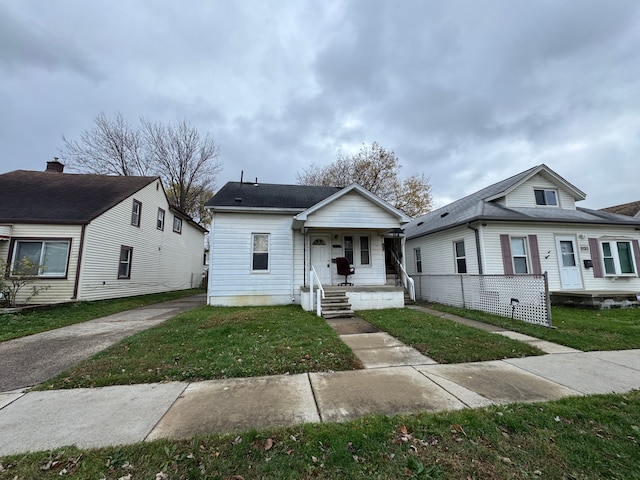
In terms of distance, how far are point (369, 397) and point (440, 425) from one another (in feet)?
2.83

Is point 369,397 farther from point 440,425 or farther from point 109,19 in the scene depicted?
point 109,19

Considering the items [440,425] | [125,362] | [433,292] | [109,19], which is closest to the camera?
[440,425]

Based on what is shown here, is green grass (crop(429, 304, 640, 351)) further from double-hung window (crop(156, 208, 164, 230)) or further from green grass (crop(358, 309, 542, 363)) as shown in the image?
double-hung window (crop(156, 208, 164, 230))

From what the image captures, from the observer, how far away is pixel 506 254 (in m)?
10.5

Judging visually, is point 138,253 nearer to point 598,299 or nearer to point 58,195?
point 58,195

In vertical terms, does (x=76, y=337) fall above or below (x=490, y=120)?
below

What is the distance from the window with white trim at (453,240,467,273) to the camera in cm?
1138

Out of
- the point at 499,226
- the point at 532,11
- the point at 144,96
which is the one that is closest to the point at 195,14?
the point at 144,96

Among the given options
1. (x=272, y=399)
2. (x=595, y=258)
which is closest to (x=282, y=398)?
(x=272, y=399)

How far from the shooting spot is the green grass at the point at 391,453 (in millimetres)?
1928

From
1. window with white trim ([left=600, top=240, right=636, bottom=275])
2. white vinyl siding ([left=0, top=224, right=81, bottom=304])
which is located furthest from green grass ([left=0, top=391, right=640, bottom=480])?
window with white trim ([left=600, top=240, right=636, bottom=275])

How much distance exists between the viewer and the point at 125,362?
13.8 ft

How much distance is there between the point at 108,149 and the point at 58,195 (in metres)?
10.9

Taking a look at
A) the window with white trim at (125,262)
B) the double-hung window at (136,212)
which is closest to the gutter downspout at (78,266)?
the window with white trim at (125,262)
